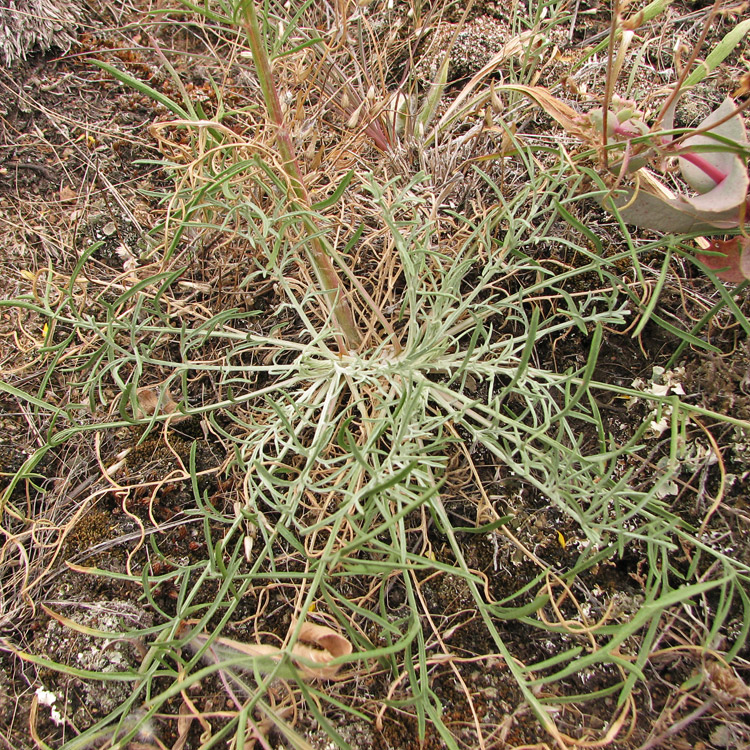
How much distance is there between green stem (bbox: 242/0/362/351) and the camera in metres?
0.69

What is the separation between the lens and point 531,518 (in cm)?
100

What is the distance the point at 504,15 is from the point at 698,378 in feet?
3.38

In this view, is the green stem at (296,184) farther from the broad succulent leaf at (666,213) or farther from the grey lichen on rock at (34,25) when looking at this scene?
the grey lichen on rock at (34,25)

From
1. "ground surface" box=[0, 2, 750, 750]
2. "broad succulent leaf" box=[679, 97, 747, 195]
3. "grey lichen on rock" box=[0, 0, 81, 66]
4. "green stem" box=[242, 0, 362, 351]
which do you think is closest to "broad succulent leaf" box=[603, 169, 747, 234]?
"broad succulent leaf" box=[679, 97, 747, 195]

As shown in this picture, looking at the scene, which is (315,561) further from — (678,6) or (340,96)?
(678,6)

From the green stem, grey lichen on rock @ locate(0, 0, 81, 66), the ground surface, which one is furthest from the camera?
grey lichen on rock @ locate(0, 0, 81, 66)

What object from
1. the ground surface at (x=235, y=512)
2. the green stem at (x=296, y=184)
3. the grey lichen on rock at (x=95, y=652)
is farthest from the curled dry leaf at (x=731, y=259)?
the grey lichen on rock at (x=95, y=652)

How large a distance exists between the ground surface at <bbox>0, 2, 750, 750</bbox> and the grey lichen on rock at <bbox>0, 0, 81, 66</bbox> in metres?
0.16

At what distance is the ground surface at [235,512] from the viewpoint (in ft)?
2.86

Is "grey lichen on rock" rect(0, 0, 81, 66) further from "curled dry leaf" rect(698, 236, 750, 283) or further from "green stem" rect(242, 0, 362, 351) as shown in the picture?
"curled dry leaf" rect(698, 236, 750, 283)

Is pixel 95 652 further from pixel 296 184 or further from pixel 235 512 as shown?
pixel 296 184

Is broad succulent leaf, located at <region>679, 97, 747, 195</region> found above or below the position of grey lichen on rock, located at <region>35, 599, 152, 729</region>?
above

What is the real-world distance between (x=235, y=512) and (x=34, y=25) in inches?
53.9

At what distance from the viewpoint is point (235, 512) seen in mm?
1013
